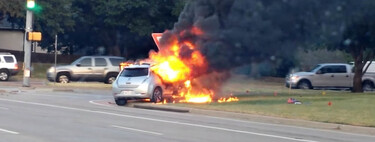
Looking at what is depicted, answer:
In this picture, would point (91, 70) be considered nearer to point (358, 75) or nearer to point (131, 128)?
point (358, 75)

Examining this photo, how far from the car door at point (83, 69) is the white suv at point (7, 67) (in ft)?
15.0

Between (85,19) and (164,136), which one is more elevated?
(85,19)

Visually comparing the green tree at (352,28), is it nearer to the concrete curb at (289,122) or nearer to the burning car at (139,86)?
the burning car at (139,86)

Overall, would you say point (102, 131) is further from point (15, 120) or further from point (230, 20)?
point (230, 20)

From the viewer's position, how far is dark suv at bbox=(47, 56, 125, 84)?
43.8 metres

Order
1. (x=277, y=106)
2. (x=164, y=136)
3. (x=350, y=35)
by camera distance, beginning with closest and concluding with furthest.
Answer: (x=164, y=136), (x=277, y=106), (x=350, y=35)

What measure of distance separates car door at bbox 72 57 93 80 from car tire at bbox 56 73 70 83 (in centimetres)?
46

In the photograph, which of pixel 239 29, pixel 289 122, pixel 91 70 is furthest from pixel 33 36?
pixel 289 122

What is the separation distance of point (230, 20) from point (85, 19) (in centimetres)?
3022

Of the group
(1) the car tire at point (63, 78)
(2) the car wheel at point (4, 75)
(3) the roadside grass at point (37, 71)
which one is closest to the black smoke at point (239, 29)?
(1) the car tire at point (63, 78)

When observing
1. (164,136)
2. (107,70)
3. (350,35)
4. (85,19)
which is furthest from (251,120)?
(85,19)

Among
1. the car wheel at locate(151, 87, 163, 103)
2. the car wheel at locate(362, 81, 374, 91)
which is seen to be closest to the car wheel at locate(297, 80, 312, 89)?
the car wheel at locate(362, 81, 374, 91)

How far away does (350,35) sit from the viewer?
33.0 metres

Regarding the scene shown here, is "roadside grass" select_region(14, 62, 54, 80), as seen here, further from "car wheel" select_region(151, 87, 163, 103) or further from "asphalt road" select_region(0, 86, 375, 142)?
"asphalt road" select_region(0, 86, 375, 142)
